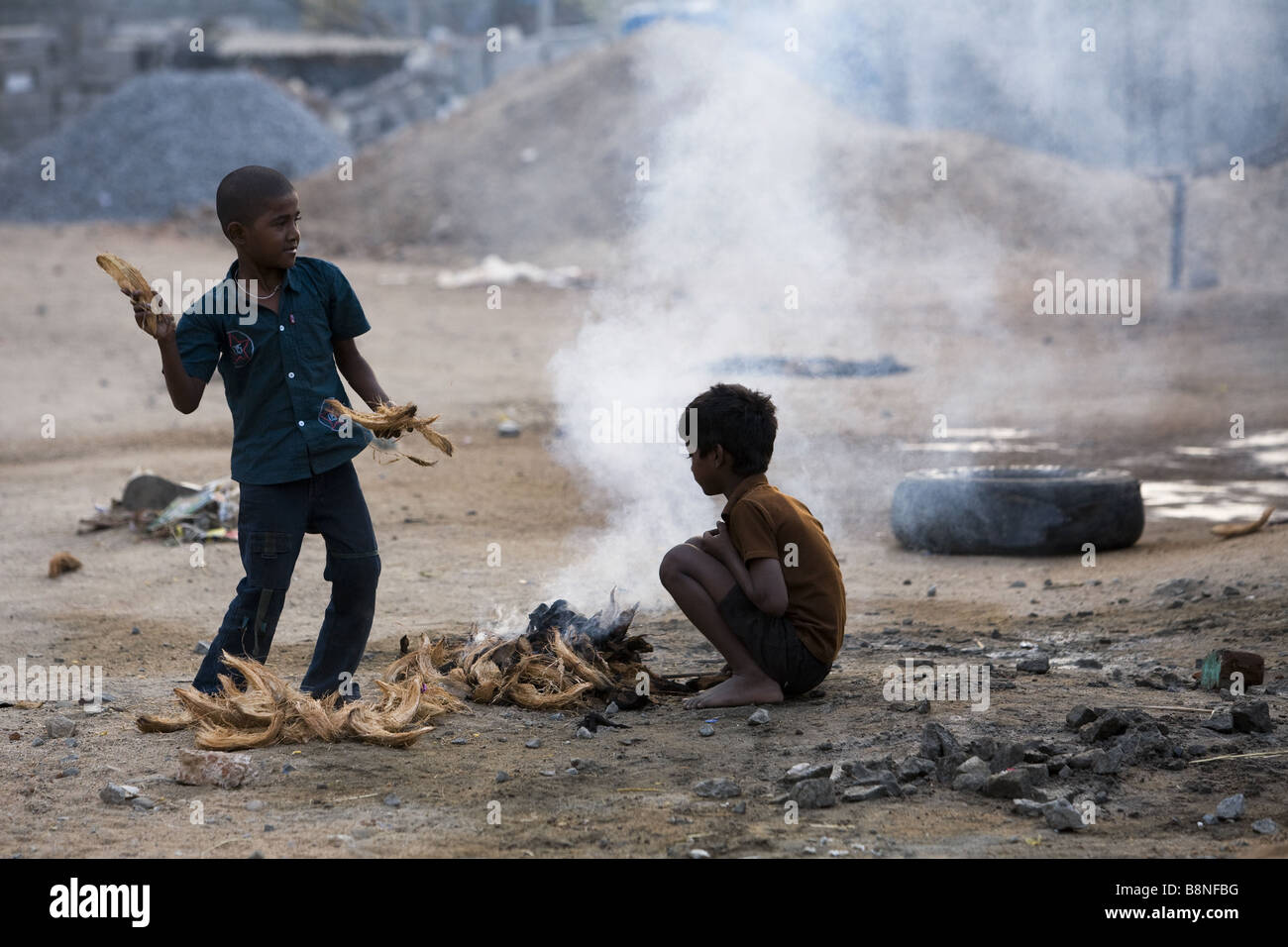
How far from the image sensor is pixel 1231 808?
10.7 feet

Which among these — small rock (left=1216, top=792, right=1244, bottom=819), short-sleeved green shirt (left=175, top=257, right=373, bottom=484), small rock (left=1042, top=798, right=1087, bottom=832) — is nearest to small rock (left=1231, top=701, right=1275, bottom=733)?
small rock (left=1216, top=792, right=1244, bottom=819)

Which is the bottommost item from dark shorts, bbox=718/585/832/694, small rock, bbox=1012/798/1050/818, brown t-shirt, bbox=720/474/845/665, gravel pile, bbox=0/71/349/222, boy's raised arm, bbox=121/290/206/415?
small rock, bbox=1012/798/1050/818

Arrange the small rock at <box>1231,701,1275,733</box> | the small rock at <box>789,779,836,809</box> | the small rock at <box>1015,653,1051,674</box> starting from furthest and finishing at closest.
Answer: the small rock at <box>1015,653,1051,674</box>
the small rock at <box>1231,701,1275,733</box>
the small rock at <box>789,779,836,809</box>

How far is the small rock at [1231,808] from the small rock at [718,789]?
1.15 metres

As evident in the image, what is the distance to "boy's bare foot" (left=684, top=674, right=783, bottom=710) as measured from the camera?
4258mm

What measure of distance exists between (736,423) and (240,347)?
4.85 ft

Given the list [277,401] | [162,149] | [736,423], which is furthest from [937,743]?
[162,149]

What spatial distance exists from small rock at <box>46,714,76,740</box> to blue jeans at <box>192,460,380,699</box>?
376 mm

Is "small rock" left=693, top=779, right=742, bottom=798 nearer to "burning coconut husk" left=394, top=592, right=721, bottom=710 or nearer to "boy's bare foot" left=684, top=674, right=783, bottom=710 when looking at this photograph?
"boy's bare foot" left=684, top=674, right=783, bottom=710

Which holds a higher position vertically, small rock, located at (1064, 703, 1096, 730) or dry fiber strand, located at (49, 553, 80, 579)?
dry fiber strand, located at (49, 553, 80, 579)

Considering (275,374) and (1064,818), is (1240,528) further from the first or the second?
(275,374)

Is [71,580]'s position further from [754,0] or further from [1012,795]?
[754,0]

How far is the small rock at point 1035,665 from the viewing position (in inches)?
184

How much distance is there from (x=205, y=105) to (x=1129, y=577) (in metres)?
25.8
